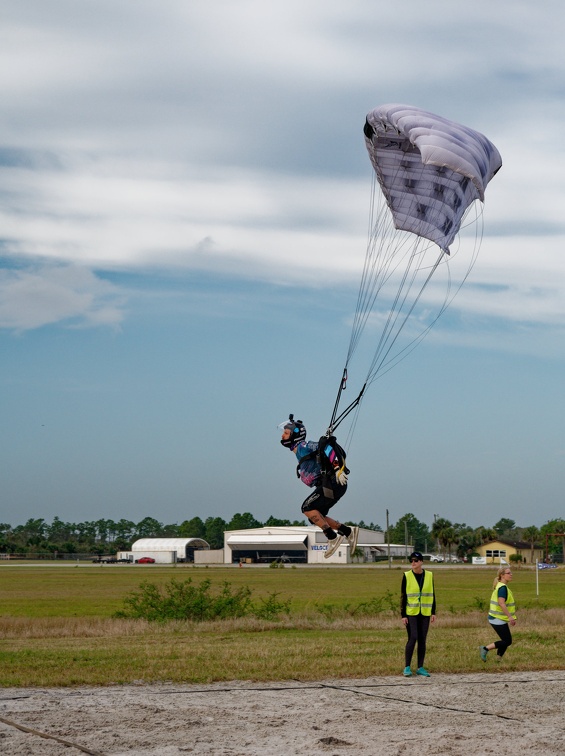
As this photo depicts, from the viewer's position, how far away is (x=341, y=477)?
14055 mm

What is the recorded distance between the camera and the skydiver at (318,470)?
1404cm

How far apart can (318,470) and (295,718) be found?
175 inches

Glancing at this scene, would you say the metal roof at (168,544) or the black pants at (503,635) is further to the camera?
the metal roof at (168,544)

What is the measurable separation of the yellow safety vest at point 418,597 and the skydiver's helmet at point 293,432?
102 inches

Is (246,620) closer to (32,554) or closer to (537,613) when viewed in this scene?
(537,613)

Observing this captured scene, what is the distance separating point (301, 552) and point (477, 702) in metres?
127

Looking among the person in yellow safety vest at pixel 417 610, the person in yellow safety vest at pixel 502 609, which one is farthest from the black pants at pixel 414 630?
the person in yellow safety vest at pixel 502 609

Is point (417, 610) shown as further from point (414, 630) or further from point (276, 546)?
point (276, 546)

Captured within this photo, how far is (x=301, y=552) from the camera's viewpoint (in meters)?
137

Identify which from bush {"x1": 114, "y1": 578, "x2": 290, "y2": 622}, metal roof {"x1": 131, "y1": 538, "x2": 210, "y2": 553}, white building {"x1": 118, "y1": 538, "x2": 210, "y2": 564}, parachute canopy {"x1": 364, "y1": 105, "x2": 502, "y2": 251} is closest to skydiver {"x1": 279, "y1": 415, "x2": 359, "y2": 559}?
parachute canopy {"x1": 364, "y1": 105, "x2": 502, "y2": 251}

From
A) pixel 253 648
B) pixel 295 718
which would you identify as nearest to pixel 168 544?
pixel 253 648

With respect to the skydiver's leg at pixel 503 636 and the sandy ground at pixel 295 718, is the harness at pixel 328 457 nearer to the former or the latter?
the sandy ground at pixel 295 718

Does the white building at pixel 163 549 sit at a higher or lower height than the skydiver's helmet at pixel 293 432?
lower

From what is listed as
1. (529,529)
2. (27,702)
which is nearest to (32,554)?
(529,529)
